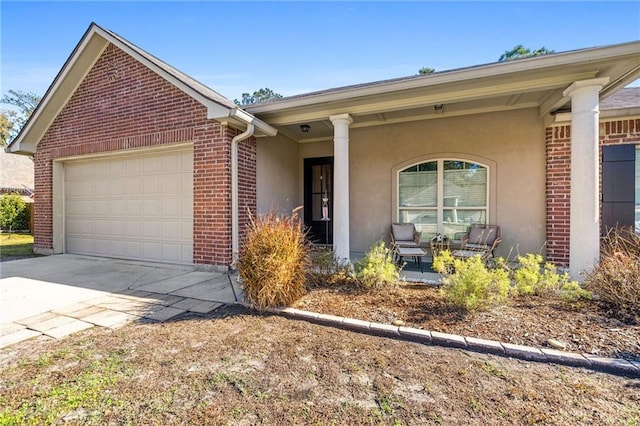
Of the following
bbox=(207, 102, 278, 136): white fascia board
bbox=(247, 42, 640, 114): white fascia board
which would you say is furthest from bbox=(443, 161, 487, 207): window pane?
bbox=(207, 102, 278, 136): white fascia board

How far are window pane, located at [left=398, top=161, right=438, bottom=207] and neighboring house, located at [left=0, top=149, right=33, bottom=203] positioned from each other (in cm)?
2026

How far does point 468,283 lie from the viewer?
3.42m

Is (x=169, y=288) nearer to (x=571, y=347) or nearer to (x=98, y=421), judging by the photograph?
(x=98, y=421)

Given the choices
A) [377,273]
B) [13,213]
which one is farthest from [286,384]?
[13,213]

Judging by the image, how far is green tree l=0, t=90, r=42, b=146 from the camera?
26406 millimetres

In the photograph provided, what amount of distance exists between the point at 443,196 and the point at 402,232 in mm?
1210

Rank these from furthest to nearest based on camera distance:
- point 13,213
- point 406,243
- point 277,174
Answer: point 13,213
point 277,174
point 406,243

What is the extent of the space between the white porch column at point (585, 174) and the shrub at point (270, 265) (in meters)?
3.94

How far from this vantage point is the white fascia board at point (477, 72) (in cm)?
367

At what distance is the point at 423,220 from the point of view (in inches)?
269

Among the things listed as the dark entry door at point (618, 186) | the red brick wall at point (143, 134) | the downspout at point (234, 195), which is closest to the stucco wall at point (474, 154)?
the dark entry door at point (618, 186)

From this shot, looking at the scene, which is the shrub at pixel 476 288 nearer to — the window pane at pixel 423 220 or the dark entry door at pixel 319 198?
the window pane at pixel 423 220

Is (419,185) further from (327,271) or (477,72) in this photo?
(327,271)

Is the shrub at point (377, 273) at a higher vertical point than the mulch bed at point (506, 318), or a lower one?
higher
